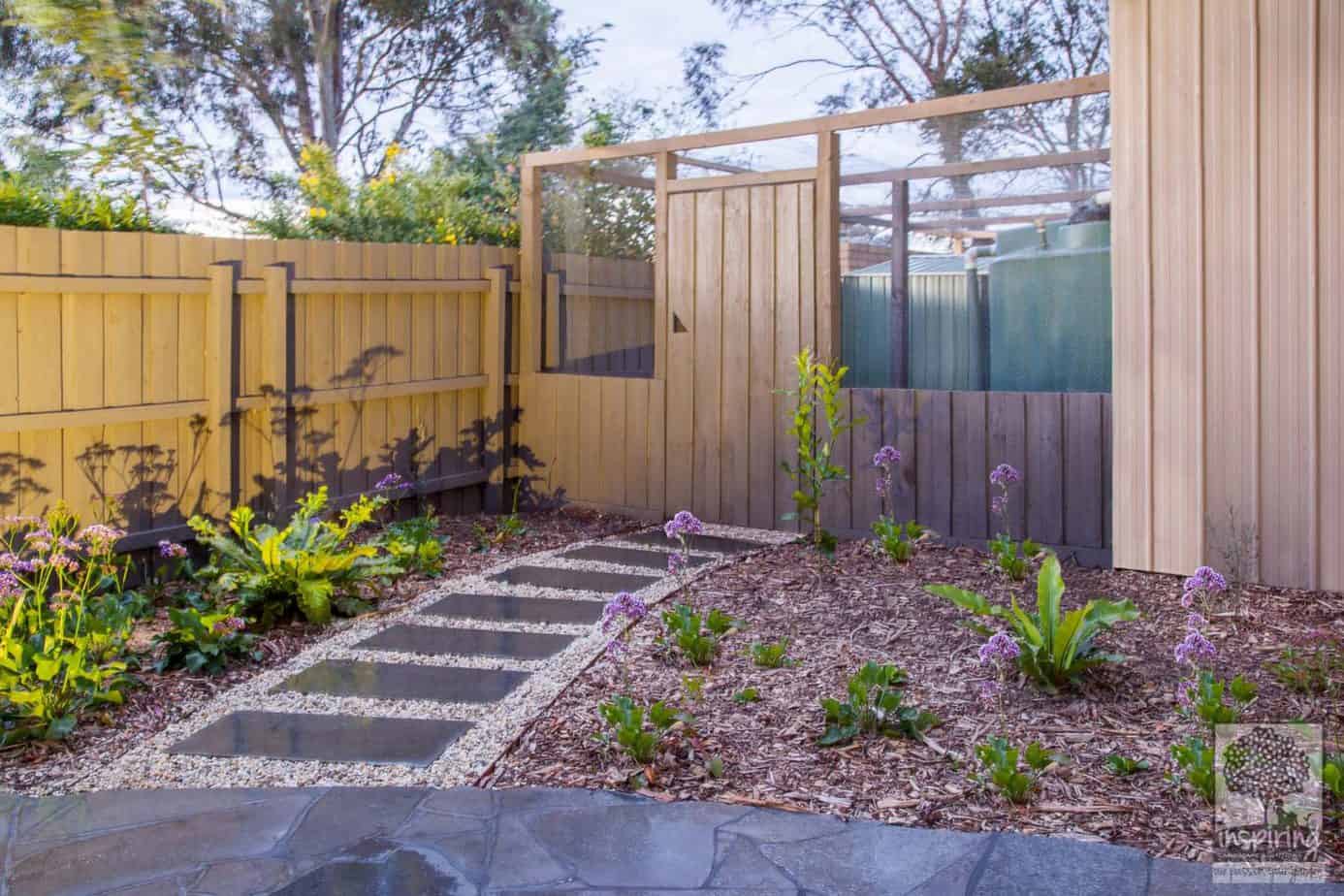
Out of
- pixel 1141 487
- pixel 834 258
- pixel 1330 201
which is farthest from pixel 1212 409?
pixel 834 258

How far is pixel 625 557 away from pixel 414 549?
1016mm

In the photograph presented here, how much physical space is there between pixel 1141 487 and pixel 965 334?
115 centimetres

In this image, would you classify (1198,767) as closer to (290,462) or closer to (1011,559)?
(1011,559)

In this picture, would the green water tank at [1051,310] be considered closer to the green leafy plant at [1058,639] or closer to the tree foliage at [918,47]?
the green leafy plant at [1058,639]

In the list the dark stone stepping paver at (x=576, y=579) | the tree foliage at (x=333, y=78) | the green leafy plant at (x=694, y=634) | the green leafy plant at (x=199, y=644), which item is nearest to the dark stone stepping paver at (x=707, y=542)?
the dark stone stepping paver at (x=576, y=579)

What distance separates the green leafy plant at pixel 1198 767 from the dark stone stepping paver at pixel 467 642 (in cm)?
209

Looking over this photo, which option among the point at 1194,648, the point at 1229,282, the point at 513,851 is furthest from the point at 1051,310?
the point at 513,851

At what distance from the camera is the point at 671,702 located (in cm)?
342

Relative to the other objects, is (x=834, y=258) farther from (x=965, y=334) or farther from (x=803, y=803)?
(x=803, y=803)

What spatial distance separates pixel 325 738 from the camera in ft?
10.8

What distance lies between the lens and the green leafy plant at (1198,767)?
2588mm

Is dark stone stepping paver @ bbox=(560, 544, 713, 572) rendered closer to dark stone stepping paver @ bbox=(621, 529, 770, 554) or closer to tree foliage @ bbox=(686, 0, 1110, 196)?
dark stone stepping paver @ bbox=(621, 529, 770, 554)

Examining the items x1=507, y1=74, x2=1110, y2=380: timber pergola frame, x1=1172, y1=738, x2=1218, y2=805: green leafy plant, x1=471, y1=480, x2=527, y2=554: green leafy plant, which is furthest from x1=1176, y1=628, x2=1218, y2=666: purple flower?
x1=471, y1=480, x2=527, y2=554: green leafy plant

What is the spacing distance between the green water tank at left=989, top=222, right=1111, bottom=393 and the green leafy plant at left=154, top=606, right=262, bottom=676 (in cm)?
346
